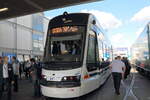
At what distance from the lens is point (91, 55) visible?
945 cm

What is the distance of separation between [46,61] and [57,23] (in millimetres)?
1655

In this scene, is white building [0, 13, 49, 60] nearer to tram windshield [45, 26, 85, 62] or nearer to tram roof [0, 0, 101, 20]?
tram roof [0, 0, 101, 20]

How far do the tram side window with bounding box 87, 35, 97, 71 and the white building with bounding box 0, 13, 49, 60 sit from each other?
1550 centimetres

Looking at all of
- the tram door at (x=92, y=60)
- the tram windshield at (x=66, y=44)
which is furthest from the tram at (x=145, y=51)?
the tram windshield at (x=66, y=44)

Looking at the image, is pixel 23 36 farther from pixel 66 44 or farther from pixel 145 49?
pixel 66 44

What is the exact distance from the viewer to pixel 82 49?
28.7 ft

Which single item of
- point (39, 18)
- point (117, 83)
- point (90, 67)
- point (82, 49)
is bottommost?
point (117, 83)

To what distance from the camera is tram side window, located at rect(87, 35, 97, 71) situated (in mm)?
9037

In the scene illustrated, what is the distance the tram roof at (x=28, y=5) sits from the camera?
55.5 feet

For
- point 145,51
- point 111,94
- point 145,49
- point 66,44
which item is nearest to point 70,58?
point 66,44

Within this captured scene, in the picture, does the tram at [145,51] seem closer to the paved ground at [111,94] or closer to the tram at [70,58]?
the paved ground at [111,94]

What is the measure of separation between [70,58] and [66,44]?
0.64 m

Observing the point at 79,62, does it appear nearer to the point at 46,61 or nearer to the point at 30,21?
the point at 46,61


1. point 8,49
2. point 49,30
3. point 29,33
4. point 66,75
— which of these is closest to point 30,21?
point 29,33
